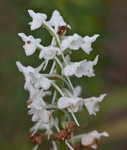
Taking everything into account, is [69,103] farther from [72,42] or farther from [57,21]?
[57,21]

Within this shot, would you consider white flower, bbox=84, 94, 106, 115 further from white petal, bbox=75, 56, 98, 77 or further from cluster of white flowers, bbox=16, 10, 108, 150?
white petal, bbox=75, 56, 98, 77

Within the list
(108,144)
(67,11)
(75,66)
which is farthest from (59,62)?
(108,144)

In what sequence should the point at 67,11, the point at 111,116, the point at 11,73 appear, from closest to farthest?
the point at 67,11 → the point at 11,73 → the point at 111,116

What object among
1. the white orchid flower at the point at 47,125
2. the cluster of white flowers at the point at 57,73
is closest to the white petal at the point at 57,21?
the cluster of white flowers at the point at 57,73

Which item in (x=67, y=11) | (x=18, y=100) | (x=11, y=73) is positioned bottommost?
(x=18, y=100)

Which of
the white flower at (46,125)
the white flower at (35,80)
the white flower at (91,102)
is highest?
the white flower at (35,80)

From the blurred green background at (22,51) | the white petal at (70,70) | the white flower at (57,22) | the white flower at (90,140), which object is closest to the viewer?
the white petal at (70,70)

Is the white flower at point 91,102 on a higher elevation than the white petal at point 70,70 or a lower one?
lower

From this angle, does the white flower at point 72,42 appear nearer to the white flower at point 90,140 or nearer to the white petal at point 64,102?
the white petal at point 64,102

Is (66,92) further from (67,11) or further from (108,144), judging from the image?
(108,144)
